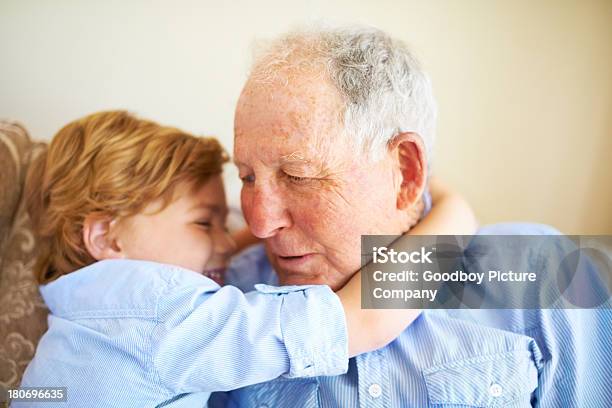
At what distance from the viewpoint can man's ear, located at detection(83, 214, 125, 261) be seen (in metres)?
1.18

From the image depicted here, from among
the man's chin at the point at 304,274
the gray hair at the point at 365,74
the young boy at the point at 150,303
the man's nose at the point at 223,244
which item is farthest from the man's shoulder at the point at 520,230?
the man's nose at the point at 223,244

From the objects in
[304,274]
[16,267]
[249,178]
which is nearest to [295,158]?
[249,178]

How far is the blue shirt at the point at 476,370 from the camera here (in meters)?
0.98

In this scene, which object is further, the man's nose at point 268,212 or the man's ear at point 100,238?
the man's ear at point 100,238

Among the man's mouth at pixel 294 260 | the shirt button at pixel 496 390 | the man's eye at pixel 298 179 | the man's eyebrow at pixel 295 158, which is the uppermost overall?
the man's eyebrow at pixel 295 158

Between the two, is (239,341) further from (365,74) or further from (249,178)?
(365,74)

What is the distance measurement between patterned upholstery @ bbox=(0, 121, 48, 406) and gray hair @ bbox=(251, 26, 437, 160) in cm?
76

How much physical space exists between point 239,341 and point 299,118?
1.55ft

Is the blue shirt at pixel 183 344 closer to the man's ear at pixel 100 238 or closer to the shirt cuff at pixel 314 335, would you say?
the shirt cuff at pixel 314 335

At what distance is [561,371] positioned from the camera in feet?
3.34

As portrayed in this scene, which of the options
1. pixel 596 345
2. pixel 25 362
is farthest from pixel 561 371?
pixel 25 362

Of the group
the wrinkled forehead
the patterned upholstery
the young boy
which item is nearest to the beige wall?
the patterned upholstery

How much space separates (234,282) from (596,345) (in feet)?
3.17

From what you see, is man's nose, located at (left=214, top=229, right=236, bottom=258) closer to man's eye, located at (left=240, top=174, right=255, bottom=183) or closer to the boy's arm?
man's eye, located at (left=240, top=174, right=255, bottom=183)
